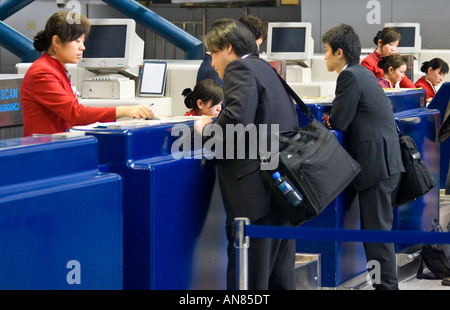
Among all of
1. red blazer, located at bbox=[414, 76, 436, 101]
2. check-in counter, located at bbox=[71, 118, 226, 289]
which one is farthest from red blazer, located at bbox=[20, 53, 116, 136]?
red blazer, located at bbox=[414, 76, 436, 101]

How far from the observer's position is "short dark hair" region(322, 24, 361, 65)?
388cm

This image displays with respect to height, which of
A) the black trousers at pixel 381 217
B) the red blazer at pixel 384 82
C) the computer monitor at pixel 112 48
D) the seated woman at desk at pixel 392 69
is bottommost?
the black trousers at pixel 381 217

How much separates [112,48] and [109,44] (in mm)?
44

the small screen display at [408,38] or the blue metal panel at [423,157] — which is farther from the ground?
the small screen display at [408,38]

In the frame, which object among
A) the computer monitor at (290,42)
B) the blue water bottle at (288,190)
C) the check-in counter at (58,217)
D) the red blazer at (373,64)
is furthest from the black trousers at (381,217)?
the computer monitor at (290,42)

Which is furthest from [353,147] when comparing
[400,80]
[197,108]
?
[400,80]

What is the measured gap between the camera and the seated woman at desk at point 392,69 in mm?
6062

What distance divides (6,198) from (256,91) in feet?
3.45

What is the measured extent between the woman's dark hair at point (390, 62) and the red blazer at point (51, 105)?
3.55m

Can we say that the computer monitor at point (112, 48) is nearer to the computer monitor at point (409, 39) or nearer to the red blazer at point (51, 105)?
the red blazer at point (51, 105)

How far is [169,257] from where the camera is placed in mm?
2695
